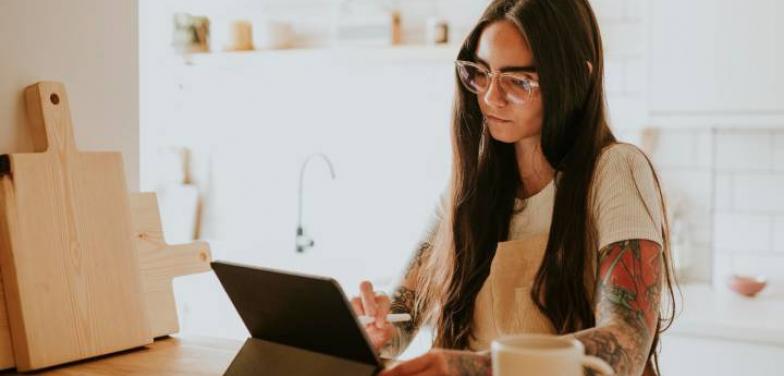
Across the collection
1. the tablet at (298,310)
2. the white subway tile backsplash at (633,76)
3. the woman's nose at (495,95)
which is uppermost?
the white subway tile backsplash at (633,76)

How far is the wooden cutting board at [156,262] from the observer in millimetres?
1371

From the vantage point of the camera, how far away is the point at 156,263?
4.56 ft

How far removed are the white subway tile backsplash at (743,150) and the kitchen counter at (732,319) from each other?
19.1 inches

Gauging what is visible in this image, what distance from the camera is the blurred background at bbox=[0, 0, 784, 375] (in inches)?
99.3

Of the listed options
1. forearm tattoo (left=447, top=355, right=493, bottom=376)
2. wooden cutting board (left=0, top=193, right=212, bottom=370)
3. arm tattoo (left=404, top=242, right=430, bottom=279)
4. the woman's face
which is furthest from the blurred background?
forearm tattoo (left=447, top=355, right=493, bottom=376)

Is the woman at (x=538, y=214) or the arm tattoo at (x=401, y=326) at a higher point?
the woman at (x=538, y=214)

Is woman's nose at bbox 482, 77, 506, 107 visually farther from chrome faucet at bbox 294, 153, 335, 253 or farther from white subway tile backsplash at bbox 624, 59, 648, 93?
chrome faucet at bbox 294, 153, 335, 253

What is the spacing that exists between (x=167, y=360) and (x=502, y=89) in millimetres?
692

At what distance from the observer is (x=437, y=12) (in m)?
3.31

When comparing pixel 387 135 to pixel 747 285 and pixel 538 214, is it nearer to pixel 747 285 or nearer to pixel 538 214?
pixel 747 285

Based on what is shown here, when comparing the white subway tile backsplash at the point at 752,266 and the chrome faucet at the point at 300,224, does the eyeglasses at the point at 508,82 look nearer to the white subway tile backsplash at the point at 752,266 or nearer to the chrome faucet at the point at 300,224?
the white subway tile backsplash at the point at 752,266

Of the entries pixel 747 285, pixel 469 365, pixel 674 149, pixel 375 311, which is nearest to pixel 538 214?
pixel 375 311

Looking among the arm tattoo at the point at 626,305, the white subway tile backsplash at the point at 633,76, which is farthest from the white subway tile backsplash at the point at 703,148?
the arm tattoo at the point at 626,305

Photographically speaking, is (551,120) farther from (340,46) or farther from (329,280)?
(340,46)
